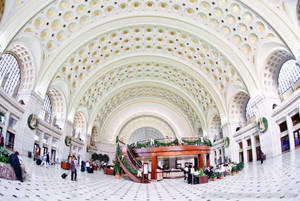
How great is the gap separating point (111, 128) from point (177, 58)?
18583mm

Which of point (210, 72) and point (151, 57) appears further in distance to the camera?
point (151, 57)

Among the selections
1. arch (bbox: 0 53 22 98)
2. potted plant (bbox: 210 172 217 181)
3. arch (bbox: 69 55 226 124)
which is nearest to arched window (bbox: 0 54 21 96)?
arch (bbox: 0 53 22 98)

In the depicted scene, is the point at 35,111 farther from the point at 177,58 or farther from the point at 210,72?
the point at 210,72

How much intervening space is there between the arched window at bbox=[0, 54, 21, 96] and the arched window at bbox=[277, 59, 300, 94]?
2345 cm

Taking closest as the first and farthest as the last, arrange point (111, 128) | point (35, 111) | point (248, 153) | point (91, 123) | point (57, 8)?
point (57, 8)
point (35, 111)
point (248, 153)
point (91, 123)
point (111, 128)

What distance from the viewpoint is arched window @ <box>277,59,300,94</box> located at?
18.2 metres

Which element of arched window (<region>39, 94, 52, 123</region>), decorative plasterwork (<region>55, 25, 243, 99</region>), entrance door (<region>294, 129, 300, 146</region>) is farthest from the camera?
arched window (<region>39, 94, 52, 123</region>)

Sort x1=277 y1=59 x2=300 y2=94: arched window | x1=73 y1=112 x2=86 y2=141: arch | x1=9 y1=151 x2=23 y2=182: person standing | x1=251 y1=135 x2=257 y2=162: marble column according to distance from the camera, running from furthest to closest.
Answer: x1=73 y1=112 x2=86 y2=141: arch < x1=251 y1=135 x2=257 y2=162: marble column < x1=277 y1=59 x2=300 y2=94: arched window < x1=9 y1=151 x2=23 y2=182: person standing

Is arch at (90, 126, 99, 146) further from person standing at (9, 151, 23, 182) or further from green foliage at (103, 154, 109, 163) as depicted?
person standing at (9, 151, 23, 182)

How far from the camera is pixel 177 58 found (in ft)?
90.3

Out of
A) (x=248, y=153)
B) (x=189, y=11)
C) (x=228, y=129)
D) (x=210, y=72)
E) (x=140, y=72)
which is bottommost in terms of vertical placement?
(x=248, y=153)

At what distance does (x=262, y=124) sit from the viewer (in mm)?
19281

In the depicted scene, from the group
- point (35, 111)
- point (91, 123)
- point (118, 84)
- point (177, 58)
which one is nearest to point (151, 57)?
point (177, 58)

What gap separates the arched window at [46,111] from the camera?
23578 mm
